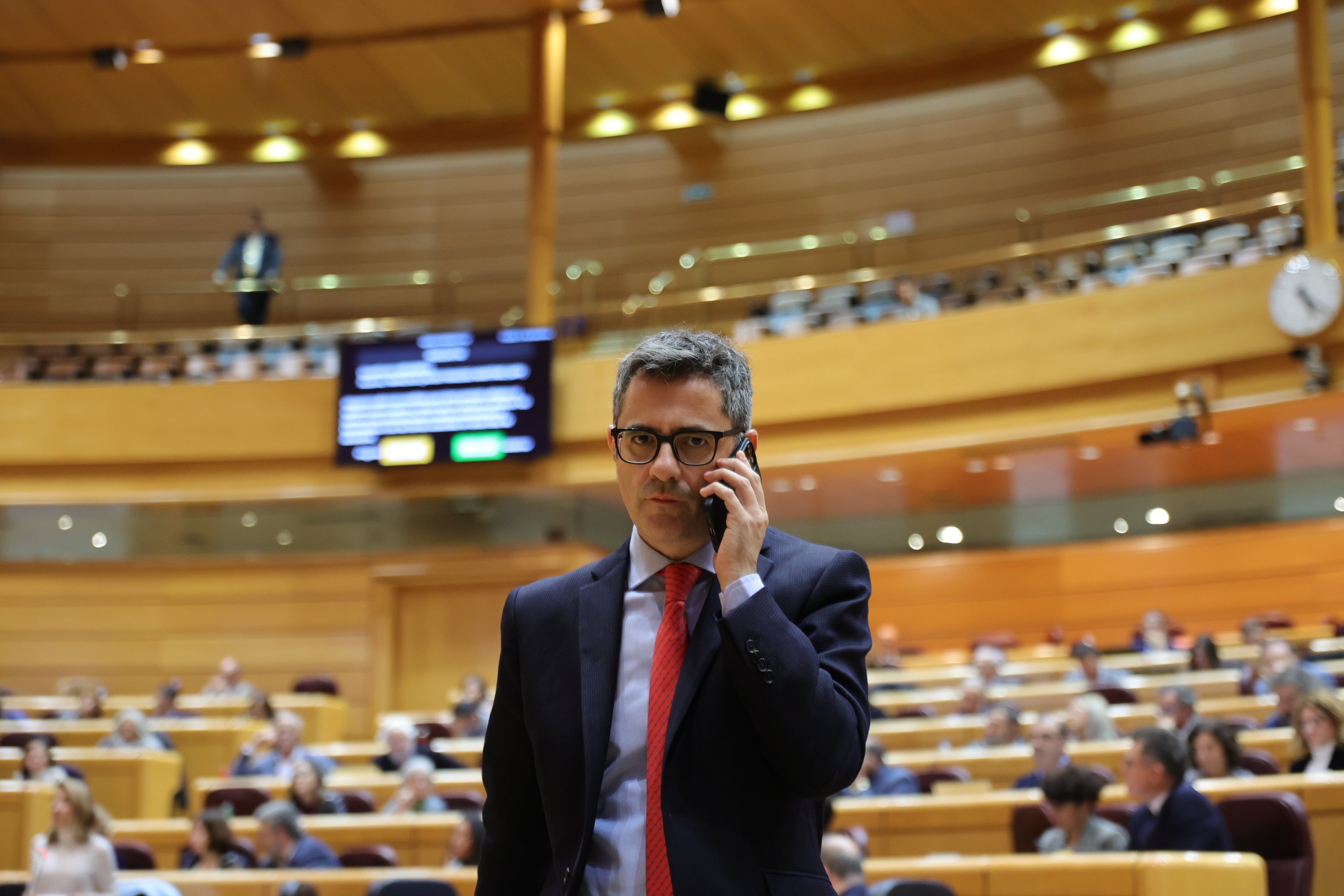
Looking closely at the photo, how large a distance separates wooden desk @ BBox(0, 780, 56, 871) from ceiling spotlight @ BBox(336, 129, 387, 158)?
8.42 metres

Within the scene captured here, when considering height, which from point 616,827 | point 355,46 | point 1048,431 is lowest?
point 616,827

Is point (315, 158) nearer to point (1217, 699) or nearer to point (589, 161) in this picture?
point (589, 161)

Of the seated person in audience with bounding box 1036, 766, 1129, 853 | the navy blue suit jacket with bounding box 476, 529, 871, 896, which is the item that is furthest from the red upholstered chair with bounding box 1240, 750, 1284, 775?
the navy blue suit jacket with bounding box 476, 529, 871, 896

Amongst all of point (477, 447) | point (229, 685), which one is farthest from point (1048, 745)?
point (229, 685)

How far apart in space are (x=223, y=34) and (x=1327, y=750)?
33.9 feet

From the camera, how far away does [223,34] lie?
38.2 feet

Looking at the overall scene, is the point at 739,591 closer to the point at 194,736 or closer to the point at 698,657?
the point at 698,657

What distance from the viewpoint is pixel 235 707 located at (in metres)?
9.48

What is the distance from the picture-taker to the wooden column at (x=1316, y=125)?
8133 mm

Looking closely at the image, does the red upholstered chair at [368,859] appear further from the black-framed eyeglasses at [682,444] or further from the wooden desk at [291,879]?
the black-framed eyeglasses at [682,444]

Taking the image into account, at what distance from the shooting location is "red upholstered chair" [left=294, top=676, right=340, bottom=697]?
10406mm

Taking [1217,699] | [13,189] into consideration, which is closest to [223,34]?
[13,189]

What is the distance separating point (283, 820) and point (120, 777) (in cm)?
277

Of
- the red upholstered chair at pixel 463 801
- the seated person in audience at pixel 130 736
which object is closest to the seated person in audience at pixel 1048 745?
the red upholstered chair at pixel 463 801
